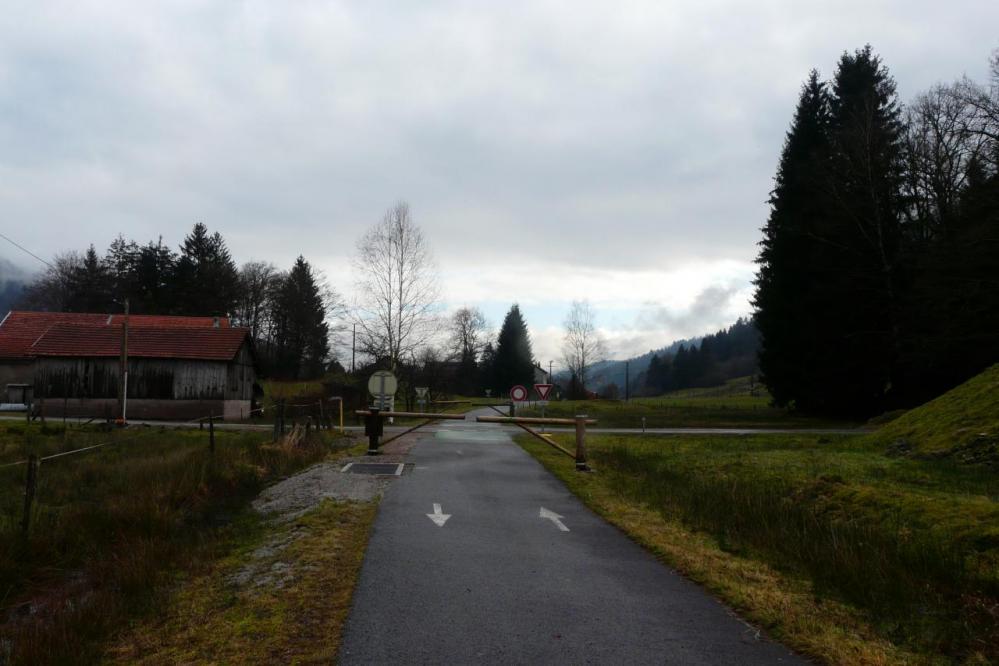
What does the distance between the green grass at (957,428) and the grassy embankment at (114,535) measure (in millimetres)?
10953

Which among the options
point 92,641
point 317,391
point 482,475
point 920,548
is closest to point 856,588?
point 920,548

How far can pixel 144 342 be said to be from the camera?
41562 millimetres

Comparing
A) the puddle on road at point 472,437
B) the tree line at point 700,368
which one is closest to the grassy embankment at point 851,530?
the puddle on road at point 472,437

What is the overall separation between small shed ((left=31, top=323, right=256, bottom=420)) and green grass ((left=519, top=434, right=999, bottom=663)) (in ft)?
107

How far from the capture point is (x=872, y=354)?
129ft

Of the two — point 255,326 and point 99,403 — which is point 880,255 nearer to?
point 99,403

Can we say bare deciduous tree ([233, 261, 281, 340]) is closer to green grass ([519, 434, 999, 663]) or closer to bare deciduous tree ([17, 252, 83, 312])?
bare deciduous tree ([17, 252, 83, 312])

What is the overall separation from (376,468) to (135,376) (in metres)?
32.3

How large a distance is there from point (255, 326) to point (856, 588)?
80264 millimetres

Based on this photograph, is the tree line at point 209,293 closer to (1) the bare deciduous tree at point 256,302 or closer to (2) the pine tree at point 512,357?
(1) the bare deciduous tree at point 256,302

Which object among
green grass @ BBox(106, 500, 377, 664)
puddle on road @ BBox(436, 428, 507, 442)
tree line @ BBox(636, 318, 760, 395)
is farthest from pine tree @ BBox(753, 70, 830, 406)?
tree line @ BBox(636, 318, 760, 395)

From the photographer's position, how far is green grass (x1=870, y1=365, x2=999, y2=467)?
40.9ft

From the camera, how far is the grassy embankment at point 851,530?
196 inches

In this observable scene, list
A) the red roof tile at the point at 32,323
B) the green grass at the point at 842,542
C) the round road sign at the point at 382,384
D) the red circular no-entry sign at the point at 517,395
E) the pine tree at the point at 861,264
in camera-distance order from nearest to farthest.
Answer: the green grass at the point at 842,542
the round road sign at the point at 382,384
the red circular no-entry sign at the point at 517,395
the pine tree at the point at 861,264
the red roof tile at the point at 32,323
